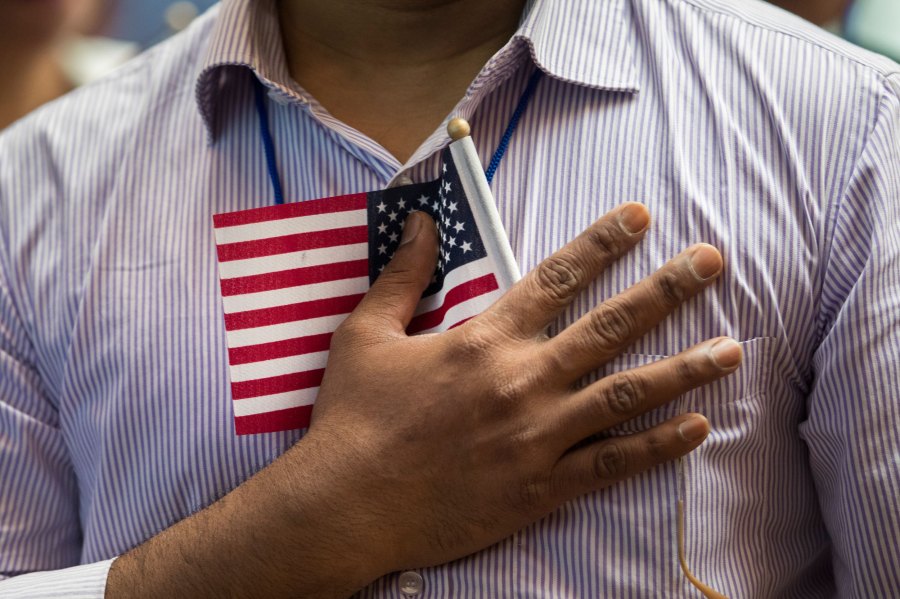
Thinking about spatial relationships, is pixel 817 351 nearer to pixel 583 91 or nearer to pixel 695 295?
pixel 695 295

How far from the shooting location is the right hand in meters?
0.95

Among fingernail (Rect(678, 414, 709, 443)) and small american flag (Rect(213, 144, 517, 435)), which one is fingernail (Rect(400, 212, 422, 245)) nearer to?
small american flag (Rect(213, 144, 517, 435))

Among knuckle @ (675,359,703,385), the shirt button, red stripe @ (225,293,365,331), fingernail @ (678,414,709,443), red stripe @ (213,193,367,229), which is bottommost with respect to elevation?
the shirt button

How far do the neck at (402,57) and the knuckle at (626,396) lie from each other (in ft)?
1.29

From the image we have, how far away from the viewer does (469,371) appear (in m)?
0.98

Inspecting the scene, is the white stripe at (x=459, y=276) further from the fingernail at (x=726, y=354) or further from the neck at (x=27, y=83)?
the neck at (x=27, y=83)

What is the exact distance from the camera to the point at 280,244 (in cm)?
109

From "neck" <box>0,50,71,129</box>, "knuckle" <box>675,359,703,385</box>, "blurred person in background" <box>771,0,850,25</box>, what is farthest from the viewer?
"neck" <box>0,50,71,129</box>

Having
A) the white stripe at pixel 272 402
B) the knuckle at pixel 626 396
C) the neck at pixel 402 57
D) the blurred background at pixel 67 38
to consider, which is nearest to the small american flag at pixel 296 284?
the white stripe at pixel 272 402

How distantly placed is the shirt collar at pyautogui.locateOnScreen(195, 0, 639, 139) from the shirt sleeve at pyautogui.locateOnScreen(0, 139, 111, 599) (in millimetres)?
338

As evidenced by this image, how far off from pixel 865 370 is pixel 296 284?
24.0 inches

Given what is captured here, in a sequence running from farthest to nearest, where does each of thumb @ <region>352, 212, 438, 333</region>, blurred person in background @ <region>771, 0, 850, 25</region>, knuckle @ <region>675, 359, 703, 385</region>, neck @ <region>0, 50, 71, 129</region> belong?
neck @ <region>0, 50, 71, 129</region> < blurred person in background @ <region>771, 0, 850, 25</region> < thumb @ <region>352, 212, 438, 333</region> < knuckle @ <region>675, 359, 703, 385</region>

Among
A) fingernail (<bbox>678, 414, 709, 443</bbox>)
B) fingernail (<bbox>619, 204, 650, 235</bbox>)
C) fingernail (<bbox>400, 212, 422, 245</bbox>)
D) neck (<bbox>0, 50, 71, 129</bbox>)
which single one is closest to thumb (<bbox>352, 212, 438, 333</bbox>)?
fingernail (<bbox>400, 212, 422, 245</bbox>)

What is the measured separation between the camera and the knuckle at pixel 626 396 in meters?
0.94
